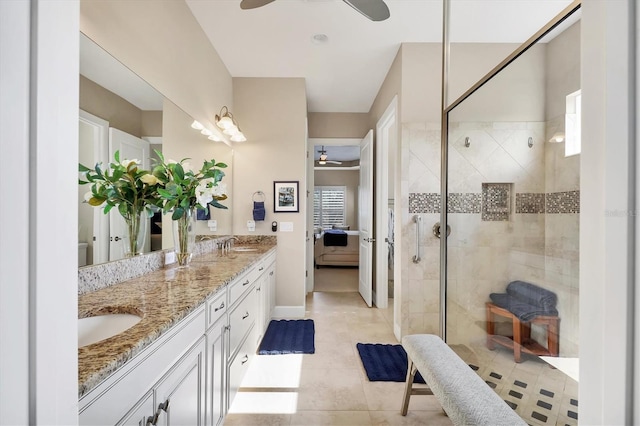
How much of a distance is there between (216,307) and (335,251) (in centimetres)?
524

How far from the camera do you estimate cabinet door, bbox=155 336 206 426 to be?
3.20 ft

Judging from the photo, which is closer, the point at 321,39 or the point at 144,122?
the point at 144,122

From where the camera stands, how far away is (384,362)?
95.7 inches

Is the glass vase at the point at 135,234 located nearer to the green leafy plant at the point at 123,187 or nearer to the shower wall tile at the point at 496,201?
the green leafy plant at the point at 123,187

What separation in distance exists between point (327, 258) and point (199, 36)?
496 centimetres

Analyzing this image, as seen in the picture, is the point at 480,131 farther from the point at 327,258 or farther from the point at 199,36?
the point at 327,258

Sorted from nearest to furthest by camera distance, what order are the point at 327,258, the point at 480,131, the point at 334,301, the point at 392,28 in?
the point at 480,131 < the point at 392,28 < the point at 334,301 < the point at 327,258

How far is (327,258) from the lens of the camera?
660 centimetres

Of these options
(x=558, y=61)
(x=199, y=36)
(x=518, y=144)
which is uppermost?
(x=199, y=36)

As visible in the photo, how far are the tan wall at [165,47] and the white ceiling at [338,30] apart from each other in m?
0.23

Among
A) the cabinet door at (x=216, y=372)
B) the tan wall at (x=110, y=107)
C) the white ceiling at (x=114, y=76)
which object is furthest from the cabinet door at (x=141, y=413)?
the white ceiling at (x=114, y=76)

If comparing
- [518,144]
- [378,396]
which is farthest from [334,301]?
[518,144]

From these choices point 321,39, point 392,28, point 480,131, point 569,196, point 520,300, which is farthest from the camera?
point 321,39

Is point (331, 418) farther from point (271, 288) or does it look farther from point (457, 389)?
point (271, 288)
